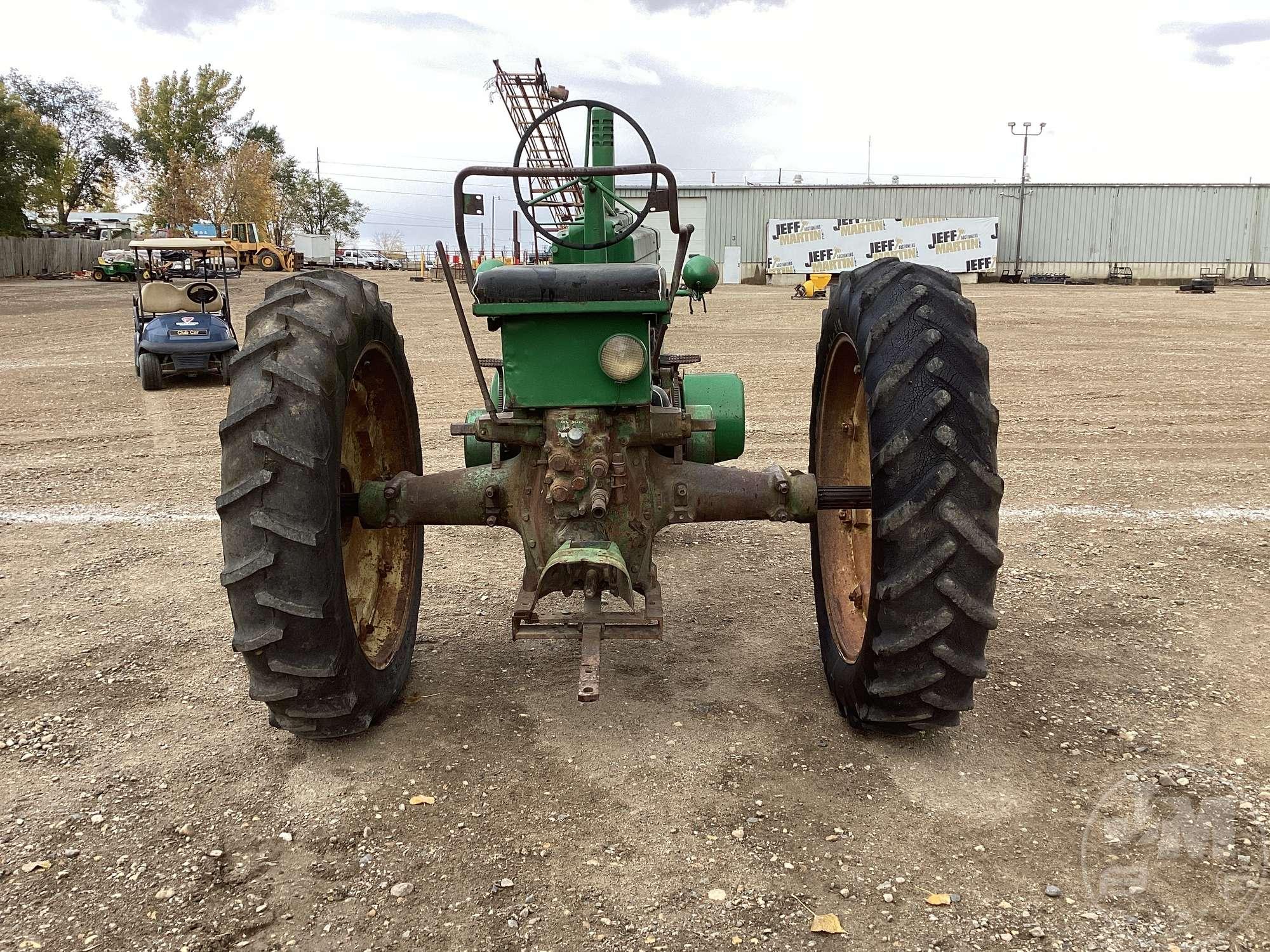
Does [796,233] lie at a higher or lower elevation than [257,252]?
higher

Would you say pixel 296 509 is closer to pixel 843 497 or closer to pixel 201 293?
pixel 843 497

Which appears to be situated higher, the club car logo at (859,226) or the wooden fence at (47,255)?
the club car logo at (859,226)

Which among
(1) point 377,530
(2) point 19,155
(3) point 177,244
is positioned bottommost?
(1) point 377,530

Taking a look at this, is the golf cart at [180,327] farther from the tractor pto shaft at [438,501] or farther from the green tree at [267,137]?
the green tree at [267,137]

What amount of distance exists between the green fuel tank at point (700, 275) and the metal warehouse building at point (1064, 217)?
4142cm

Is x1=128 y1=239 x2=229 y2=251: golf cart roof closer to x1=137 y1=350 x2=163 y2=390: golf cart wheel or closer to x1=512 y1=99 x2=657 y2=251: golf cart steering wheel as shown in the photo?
x1=137 y1=350 x2=163 y2=390: golf cart wheel

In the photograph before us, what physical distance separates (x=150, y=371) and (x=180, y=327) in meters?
0.79

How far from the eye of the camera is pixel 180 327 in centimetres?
1348

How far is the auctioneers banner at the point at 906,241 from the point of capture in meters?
46.3

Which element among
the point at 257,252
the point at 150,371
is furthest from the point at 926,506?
the point at 257,252

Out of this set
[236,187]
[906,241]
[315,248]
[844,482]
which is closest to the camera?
[844,482]

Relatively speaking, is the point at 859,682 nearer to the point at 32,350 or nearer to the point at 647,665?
the point at 647,665

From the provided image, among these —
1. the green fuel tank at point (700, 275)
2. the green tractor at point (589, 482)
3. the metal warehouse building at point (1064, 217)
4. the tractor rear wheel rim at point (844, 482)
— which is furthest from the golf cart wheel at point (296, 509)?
the metal warehouse building at point (1064, 217)

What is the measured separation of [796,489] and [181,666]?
2.81 m
